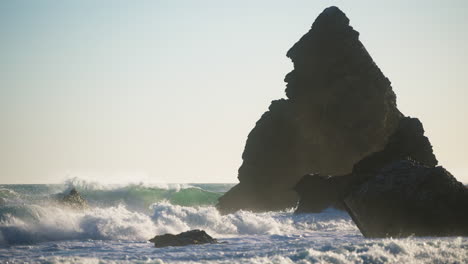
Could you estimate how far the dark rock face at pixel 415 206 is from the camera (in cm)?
1933

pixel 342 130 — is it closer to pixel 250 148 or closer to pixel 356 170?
pixel 250 148

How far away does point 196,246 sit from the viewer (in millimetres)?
17344

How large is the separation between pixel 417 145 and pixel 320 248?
27.0 metres


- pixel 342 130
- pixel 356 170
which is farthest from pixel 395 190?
pixel 342 130

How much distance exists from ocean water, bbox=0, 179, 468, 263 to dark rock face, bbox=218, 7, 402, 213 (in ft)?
53.7

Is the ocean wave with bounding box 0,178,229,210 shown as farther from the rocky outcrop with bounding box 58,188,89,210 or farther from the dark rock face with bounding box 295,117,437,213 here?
the rocky outcrop with bounding box 58,188,89,210

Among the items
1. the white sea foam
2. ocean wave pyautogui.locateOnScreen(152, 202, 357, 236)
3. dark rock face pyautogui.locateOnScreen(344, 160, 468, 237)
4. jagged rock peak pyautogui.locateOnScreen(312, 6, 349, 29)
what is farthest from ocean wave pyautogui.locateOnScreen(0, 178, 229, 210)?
dark rock face pyautogui.locateOnScreen(344, 160, 468, 237)

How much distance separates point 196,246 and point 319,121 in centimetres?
3606

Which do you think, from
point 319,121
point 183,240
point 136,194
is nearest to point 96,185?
point 136,194

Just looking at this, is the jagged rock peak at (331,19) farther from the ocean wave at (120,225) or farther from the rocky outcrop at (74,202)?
the rocky outcrop at (74,202)

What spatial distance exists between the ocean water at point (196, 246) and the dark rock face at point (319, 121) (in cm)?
1635

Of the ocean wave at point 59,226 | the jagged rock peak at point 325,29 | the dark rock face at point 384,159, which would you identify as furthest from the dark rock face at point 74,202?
the jagged rock peak at point 325,29

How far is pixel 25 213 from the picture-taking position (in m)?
21.8

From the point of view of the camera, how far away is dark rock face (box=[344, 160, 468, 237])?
63.4ft
